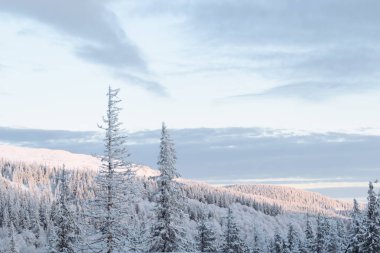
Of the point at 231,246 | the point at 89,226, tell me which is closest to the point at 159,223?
the point at 89,226

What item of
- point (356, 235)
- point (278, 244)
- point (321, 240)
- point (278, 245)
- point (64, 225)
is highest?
point (64, 225)

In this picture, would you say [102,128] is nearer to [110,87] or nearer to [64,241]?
[110,87]

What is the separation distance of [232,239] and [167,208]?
18.4 metres

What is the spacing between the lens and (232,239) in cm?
6319

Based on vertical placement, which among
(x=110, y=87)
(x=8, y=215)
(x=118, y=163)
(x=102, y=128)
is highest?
(x=110, y=87)

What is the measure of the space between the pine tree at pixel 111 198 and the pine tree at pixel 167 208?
238 inches

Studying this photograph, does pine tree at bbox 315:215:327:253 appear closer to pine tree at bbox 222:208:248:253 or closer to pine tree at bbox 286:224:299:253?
pine tree at bbox 286:224:299:253

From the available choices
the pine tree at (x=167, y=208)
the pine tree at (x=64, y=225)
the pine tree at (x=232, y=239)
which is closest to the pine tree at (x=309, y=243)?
the pine tree at (x=232, y=239)

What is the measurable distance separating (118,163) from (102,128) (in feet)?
9.71

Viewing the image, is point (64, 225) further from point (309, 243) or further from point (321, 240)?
point (321, 240)

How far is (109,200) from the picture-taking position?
40906mm

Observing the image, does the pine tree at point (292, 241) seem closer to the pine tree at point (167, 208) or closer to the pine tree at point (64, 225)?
the pine tree at point (167, 208)

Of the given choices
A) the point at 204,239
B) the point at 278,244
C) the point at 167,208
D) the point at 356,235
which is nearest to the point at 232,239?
the point at 204,239

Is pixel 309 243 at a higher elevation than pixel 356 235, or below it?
below
